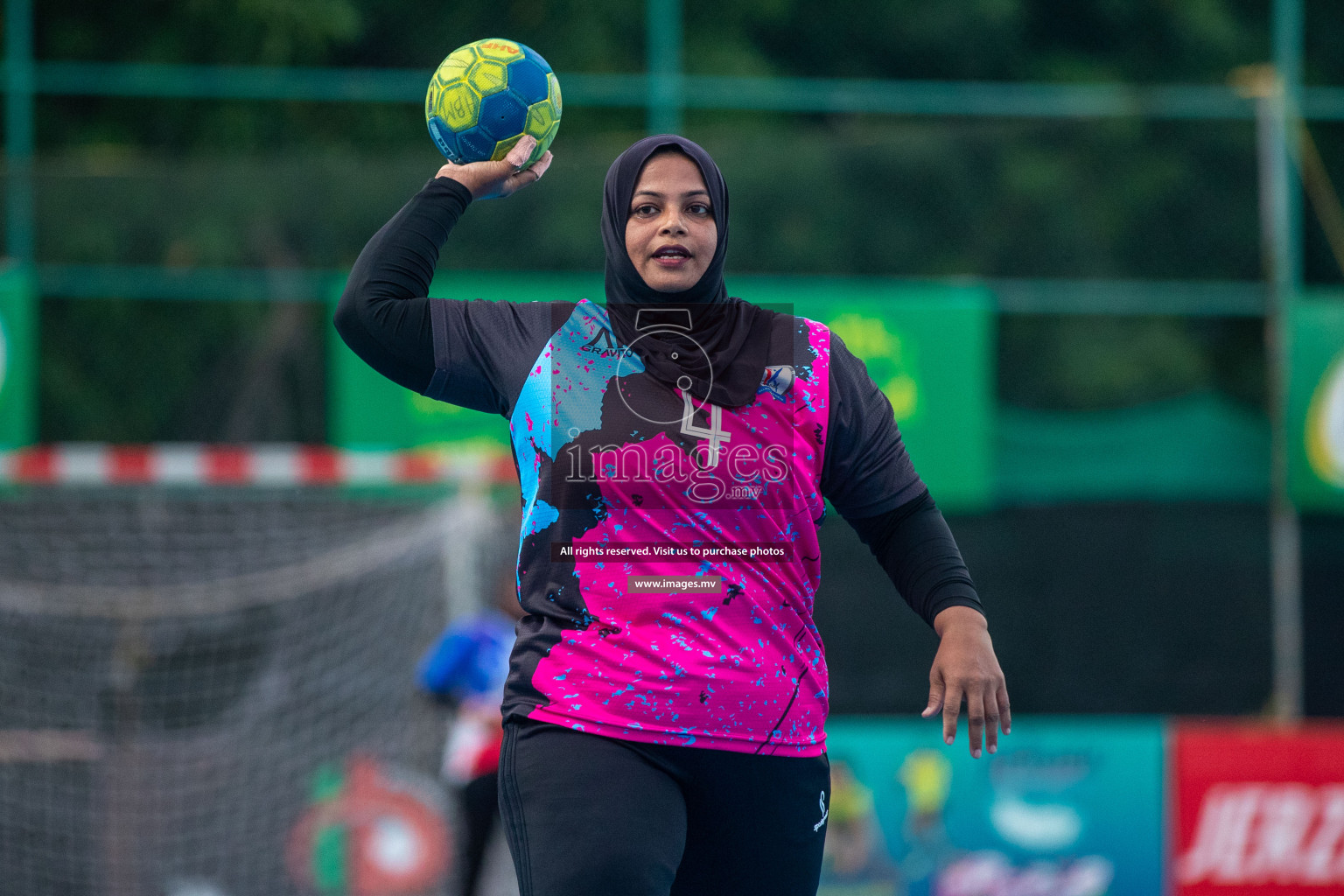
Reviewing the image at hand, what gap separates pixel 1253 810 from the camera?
313 inches

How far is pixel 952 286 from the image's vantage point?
9312 millimetres

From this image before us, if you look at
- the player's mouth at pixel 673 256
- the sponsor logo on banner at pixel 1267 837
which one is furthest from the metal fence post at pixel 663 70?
the player's mouth at pixel 673 256

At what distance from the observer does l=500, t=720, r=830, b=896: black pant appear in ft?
8.32

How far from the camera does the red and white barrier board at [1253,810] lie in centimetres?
787

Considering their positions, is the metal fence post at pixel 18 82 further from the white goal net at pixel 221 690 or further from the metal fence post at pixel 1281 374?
the metal fence post at pixel 1281 374

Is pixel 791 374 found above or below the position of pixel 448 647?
above

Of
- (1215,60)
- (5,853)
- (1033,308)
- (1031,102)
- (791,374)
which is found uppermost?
(1215,60)

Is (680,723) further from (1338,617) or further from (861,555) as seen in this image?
(1338,617)

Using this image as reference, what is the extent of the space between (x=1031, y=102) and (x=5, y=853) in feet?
24.6

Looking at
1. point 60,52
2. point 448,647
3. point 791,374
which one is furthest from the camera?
point 60,52

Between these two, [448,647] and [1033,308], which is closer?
[448,647]

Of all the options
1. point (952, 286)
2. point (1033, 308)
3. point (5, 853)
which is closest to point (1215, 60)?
point (1033, 308)

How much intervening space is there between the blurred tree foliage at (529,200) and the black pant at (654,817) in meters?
6.77

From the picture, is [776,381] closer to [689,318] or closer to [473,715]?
[689,318]
